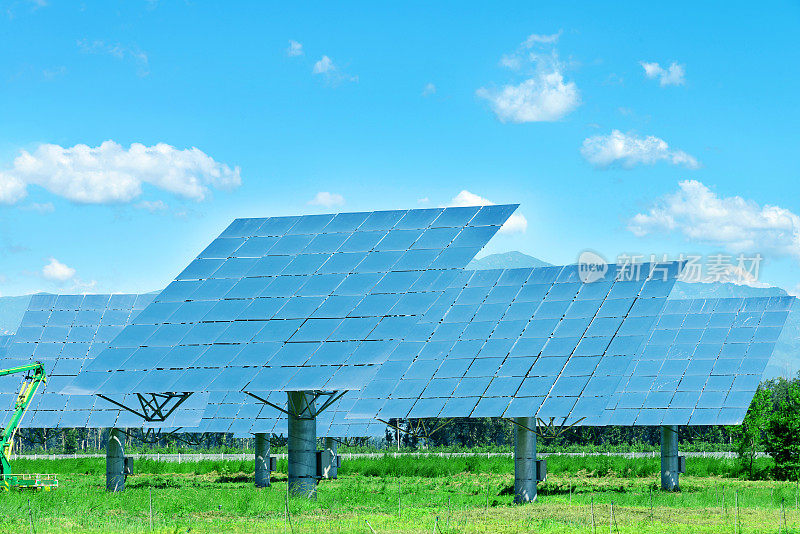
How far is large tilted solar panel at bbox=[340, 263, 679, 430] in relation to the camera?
103 ft

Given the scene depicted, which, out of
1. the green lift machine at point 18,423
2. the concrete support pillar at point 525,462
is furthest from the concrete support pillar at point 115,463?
the concrete support pillar at point 525,462

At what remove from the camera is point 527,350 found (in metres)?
33.2

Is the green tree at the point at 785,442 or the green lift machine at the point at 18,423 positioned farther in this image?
the green tree at the point at 785,442

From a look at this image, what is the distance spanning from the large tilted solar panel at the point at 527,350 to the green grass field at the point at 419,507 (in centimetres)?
325

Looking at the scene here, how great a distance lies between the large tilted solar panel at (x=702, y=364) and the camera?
38656 millimetres

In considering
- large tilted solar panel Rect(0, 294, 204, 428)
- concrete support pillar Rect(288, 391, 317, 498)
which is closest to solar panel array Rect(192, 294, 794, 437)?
concrete support pillar Rect(288, 391, 317, 498)

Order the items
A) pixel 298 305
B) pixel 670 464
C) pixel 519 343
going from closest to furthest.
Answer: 1. pixel 298 305
2. pixel 519 343
3. pixel 670 464

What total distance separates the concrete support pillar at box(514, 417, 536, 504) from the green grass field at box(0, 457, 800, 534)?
0.59 meters

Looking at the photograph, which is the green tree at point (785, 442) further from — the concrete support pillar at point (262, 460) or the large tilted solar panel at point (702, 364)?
the concrete support pillar at point (262, 460)

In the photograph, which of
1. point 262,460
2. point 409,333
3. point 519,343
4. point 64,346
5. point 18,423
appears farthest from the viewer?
point 64,346

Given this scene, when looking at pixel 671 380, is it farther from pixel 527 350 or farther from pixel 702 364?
pixel 527 350

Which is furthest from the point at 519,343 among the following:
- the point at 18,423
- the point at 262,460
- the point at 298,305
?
the point at 18,423

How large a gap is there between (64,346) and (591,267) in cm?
2696

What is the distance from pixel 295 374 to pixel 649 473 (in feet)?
105
